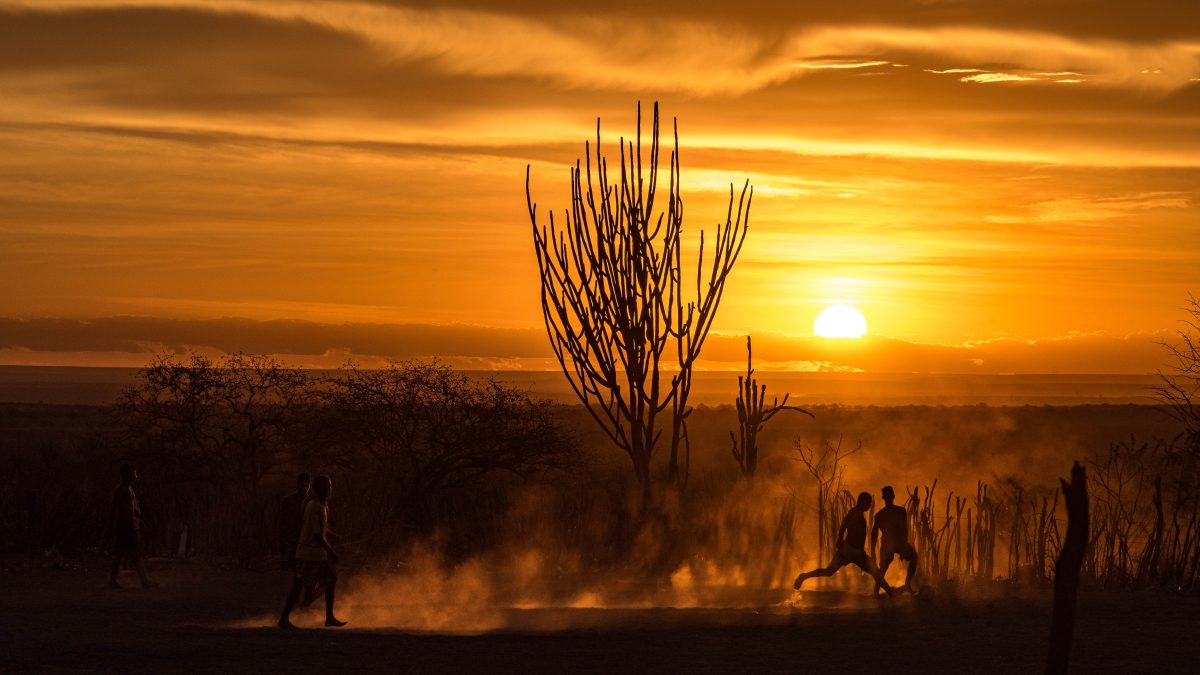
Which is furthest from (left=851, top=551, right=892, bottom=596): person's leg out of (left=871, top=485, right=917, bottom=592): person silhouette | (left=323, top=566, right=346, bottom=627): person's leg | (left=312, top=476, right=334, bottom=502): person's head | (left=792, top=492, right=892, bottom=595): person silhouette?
(left=312, top=476, right=334, bottom=502): person's head

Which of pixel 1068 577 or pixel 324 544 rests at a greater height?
pixel 1068 577

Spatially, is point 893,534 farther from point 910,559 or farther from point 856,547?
point 856,547

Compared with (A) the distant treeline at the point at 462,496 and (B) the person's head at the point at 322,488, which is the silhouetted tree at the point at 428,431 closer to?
(A) the distant treeline at the point at 462,496

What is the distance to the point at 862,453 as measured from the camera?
1796 inches

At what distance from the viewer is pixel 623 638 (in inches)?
542

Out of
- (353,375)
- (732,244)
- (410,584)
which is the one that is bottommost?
(410,584)

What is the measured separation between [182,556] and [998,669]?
13.6m

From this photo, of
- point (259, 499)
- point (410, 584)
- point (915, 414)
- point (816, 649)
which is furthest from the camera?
point (915, 414)

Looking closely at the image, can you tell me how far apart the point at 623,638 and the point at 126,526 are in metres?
7.64

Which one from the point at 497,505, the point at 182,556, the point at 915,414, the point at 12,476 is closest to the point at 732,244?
the point at 497,505

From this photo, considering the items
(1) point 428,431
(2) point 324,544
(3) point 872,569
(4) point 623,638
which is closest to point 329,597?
(2) point 324,544

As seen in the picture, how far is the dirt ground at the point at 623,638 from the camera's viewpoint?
483 inches

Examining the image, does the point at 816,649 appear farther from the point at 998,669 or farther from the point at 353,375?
the point at 353,375

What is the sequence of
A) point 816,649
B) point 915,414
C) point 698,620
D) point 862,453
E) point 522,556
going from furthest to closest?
point 915,414 < point 862,453 < point 522,556 < point 698,620 < point 816,649
